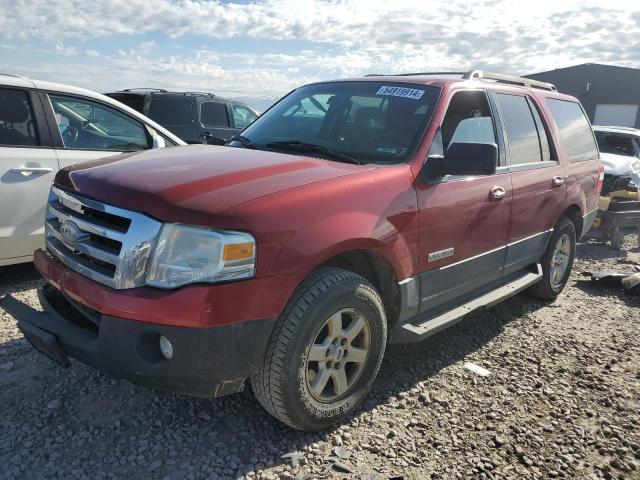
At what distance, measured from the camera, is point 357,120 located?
3506 mm

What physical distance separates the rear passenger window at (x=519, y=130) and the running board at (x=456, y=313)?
96 cm

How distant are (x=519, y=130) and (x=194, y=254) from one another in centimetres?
298

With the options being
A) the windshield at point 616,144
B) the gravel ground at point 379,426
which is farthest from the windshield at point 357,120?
the windshield at point 616,144

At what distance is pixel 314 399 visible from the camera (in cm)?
262

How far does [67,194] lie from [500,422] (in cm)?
270

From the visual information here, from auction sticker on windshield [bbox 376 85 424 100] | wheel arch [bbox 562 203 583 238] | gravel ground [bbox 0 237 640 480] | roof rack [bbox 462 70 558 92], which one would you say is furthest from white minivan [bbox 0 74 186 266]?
wheel arch [bbox 562 203 583 238]

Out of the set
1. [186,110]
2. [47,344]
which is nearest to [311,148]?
[47,344]

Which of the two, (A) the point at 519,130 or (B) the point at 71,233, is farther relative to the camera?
(A) the point at 519,130

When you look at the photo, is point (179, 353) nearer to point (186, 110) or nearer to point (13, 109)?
point (13, 109)

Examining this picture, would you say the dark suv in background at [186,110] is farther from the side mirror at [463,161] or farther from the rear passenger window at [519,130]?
the side mirror at [463,161]

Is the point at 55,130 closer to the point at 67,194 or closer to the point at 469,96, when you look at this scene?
the point at 67,194

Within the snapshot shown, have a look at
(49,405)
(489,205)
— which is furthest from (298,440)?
(489,205)

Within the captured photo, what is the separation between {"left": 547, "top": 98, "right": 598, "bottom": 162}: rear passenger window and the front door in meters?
1.36

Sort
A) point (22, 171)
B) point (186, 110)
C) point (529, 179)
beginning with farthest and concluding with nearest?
1. point (186, 110)
2. point (22, 171)
3. point (529, 179)
